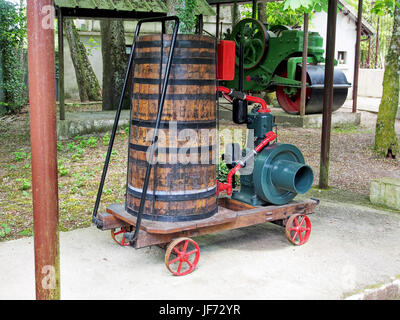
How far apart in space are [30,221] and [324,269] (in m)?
2.98

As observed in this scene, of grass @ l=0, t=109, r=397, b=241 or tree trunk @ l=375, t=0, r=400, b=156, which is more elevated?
tree trunk @ l=375, t=0, r=400, b=156

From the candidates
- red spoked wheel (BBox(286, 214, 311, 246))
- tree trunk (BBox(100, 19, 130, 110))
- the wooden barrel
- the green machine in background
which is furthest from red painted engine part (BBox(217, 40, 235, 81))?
tree trunk (BBox(100, 19, 130, 110))

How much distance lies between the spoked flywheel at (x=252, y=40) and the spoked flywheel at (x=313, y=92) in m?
0.83

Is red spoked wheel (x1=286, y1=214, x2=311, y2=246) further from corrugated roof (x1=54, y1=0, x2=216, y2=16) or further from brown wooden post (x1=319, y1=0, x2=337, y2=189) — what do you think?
corrugated roof (x1=54, y1=0, x2=216, y2=16)

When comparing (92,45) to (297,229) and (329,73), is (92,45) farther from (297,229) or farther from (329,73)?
(297,229)

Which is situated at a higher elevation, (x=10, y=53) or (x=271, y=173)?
(x=10, y=53)

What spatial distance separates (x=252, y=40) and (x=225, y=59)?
32.2 ft

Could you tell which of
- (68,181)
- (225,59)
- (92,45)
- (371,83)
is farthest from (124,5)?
(371,83)

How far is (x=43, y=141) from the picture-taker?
7.97ft

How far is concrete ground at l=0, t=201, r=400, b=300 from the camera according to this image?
3.32 m

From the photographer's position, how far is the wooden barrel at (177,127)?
3562 millimetres

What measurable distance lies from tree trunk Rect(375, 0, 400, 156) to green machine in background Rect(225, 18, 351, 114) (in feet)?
10.7

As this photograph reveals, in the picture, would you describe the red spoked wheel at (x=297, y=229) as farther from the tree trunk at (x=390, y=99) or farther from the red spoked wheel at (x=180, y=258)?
the tree trunk at (x=390, y=99)

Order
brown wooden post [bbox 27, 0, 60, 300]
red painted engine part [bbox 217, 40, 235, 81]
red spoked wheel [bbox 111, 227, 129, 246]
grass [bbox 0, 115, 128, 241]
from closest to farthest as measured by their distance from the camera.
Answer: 1. brown wooden post [bbox 27, 0, 60, 300]
2. red painted engine part [bbox 217, 40, 235, 81]
3. red spoked wheel [bbox 111, 227, 129, 246]
4. grass [bbox 0, 115, 128, 241]
